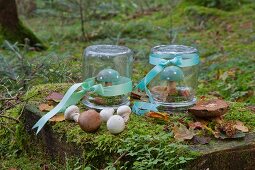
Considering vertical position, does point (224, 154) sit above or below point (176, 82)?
below

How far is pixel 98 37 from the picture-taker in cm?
958

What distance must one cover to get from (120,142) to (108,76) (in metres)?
0.60

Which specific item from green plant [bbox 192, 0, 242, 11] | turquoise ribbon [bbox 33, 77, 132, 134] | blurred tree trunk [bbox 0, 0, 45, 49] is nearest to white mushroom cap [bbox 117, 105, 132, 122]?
turquoise ribbon [bbox 33, 77, 132, 134]

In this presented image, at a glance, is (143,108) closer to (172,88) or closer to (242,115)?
(172,88)

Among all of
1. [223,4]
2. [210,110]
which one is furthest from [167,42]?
[210,110]

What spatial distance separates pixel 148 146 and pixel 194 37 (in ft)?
21.0

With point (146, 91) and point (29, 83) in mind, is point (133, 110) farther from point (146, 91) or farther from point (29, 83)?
point (29, 83)

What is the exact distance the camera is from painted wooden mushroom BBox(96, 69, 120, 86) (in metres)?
3.55

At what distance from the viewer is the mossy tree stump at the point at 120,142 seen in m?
3.02

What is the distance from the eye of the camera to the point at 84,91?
11.7 feet

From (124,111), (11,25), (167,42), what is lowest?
(167,42)

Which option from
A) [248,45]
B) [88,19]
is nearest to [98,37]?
[88,19]

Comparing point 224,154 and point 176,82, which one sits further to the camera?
point 176,82

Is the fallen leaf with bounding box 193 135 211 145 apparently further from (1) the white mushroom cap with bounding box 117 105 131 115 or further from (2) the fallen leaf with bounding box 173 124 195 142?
(1) the white mushroom cap with bounding box 117 105 131 115
